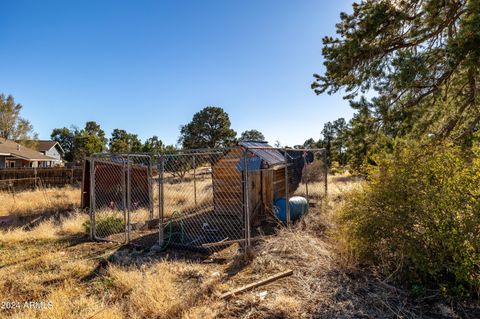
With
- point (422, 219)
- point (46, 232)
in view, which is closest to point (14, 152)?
point (46, 232)

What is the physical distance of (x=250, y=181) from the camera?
7867 millimetres

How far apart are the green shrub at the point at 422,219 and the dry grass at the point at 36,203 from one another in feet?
33.7

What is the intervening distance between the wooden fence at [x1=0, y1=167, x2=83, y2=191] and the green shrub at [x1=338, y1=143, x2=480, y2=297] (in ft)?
52.9

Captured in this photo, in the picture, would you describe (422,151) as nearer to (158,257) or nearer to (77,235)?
(158,257)

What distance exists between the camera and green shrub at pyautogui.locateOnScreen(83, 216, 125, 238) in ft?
23.5

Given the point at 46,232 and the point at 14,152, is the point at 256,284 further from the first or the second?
the point at 14,152

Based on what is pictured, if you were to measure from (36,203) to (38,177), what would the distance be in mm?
5697

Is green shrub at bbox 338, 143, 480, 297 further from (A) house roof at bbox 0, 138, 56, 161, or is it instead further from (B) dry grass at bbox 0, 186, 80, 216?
(A) house roof at bbox 0, 138, 56, 161

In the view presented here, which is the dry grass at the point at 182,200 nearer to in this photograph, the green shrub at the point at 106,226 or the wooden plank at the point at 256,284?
the green shrub at the point at 106,226

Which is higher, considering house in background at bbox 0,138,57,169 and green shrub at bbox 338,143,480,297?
house in background at bbox 0,138,57,169

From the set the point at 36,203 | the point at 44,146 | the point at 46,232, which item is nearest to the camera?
the point at 46,232

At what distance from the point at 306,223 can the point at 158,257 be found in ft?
10.4

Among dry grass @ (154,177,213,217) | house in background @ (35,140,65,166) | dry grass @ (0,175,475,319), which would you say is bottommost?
dry grass @ (0,175,475,319)

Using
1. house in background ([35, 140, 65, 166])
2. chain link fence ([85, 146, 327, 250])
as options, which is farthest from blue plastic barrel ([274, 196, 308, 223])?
house in background ([35, 140, 65, 166])
